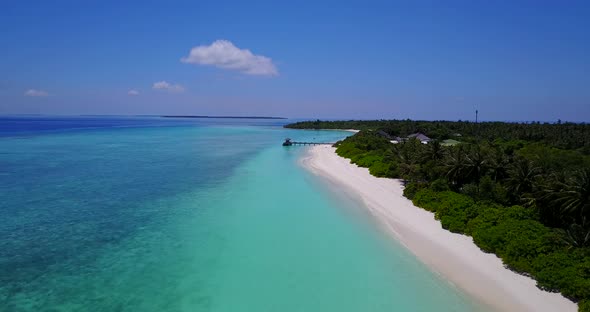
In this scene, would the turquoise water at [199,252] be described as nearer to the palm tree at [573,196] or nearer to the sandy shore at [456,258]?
the sandy shore at [456,258]

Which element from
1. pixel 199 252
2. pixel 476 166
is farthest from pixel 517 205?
pixel 199 252

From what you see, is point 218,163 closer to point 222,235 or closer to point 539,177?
point 222,235

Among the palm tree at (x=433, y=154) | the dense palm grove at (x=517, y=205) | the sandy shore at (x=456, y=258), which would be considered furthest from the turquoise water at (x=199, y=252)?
the palm tree at (x=433, y=154)

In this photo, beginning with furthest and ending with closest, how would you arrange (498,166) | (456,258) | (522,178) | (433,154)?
(433,154), (498,166), (522,178), (456,258)

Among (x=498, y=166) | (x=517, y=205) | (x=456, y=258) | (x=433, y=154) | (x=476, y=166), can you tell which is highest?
(x=433, y=154)

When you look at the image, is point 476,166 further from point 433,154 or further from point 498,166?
point 433,154

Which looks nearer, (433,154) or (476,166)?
(476,166)

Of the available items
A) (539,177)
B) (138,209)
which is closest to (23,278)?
(138,209)
